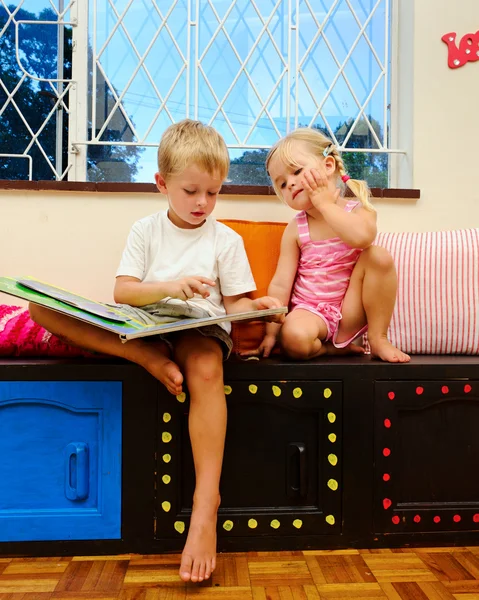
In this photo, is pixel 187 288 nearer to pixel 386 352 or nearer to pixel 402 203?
pixel 386 352

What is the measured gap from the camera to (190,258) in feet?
4.05

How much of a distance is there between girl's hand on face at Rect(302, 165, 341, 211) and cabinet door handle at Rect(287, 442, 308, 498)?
1.88ft

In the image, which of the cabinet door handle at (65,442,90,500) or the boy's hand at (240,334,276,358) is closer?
the cabinet door handle at (65,442,90,500)

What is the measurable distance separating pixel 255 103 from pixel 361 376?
106cm

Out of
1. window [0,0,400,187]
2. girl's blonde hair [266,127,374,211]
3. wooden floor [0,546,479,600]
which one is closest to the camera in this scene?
wooden floor [0,546,479,600]

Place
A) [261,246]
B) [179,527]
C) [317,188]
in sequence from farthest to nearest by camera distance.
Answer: [261,246]
[317,188]
[179,527]

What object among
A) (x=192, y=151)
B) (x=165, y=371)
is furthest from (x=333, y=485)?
(x=192, y=151)

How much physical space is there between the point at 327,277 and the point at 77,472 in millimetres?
716

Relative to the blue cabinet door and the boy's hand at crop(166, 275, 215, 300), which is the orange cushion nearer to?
the boy's hand at crop(166, 275, 215, 300)

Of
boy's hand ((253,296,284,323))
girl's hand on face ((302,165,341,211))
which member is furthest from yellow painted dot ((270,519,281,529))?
girl's hand on face ((302,165,341,211))

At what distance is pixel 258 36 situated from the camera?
1722 mm

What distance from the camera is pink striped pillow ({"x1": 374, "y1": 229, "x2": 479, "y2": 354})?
4.44 feet

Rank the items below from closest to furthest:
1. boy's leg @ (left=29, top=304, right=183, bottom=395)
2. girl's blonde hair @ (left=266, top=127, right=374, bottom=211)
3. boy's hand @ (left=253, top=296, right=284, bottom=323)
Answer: boy's leg @ (left=29, top=304, right=183, bottom=395), boy's hand @ (left=253, top=296, right=284, bottom=323), girl's blonde hair @ (left=266, top=127, right=374, bottom=211)

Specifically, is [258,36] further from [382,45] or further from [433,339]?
[433,339]
